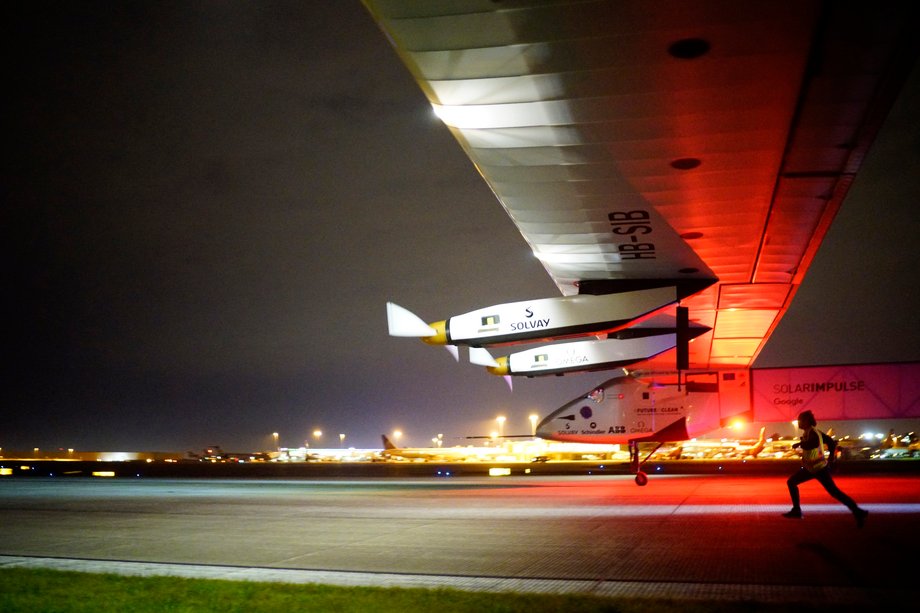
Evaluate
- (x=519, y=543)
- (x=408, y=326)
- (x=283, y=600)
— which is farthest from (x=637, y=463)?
(x=283, y=600)

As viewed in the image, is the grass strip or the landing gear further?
the landing gear

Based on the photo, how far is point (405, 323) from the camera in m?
16.8

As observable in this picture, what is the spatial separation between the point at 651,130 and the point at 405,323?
29.1 feet

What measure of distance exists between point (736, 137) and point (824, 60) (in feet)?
6.77

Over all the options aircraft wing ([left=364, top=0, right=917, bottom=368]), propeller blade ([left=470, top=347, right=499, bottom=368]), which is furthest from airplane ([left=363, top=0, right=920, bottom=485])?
propeller blade ([left=470, top=347, right=499, bottom=368])

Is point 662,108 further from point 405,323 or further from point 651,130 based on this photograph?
point 405,323

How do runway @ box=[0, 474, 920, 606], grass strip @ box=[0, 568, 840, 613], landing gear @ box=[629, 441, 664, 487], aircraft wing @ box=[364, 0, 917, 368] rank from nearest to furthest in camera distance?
grass strip @ box=[0, 568, 840, 613]
aircraft wing @ box=[364, 0, 917, 368]
runway @ box=[0, 474, 920, 606]
landing gear @ box=[629, 441, 664, 487]

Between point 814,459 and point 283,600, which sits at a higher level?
point 814,459

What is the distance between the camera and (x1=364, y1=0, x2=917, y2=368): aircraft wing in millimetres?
6426

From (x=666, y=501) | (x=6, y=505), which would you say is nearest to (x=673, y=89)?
Answer: (x=666, y=501)

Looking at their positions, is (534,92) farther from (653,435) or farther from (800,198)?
(653,435)

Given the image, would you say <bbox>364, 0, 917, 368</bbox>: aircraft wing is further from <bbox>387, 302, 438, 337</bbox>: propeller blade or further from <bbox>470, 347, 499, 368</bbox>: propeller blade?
<bbox>470, 347, 499, 368</bbox>: propeller blade

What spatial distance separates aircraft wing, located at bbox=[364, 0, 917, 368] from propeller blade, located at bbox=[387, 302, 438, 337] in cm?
364

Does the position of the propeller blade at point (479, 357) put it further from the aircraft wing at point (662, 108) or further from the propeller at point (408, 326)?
the aircraft wing at point (662, 108)
